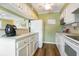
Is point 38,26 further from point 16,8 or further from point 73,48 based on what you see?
point 73,48

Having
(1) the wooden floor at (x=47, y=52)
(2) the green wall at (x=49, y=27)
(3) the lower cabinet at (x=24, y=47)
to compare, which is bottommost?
(1) the wooden floor at (x=47, y=52)

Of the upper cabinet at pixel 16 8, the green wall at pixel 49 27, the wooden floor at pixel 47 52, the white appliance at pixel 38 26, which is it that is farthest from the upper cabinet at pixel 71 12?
the white appliance at pixel 38 26

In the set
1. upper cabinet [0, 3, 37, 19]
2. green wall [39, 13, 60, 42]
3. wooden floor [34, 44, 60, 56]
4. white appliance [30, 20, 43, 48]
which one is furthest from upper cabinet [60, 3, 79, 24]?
white appliance [30, 20, 43, 48]

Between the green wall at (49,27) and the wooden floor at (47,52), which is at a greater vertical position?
the green wall at (49,27)

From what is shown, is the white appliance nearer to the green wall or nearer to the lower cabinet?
the green wall

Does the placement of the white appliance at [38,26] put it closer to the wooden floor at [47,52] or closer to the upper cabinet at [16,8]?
the wooden floor at [47,52]

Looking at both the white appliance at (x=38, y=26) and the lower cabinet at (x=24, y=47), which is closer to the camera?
the lower cabinet at (x=24, y=47)

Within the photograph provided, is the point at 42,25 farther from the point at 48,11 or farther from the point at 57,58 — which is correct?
the point at 57,58

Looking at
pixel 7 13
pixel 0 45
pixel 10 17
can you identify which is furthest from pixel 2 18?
pixel 0 45

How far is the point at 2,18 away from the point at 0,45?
1.81 feet

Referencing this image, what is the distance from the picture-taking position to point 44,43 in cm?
400

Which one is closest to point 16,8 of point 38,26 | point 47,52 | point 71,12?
point 71,12

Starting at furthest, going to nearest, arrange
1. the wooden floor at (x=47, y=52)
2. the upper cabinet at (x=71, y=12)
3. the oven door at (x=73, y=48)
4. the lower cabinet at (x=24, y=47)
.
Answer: the wooden floor at (x=47, y=52) → the upper cabinet at (x=71, y=12) → the lower cabinet at (x=24, y=47) → the oven door at (x=73, y=48)

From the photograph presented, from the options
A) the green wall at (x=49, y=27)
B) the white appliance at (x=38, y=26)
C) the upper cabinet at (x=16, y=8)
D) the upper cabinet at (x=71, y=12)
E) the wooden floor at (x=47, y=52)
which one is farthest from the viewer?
the white appliance at (x=38, y=26)
